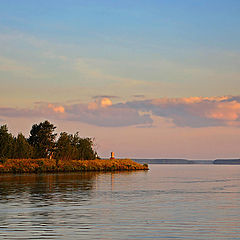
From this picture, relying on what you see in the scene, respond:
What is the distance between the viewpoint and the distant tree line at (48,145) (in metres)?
112

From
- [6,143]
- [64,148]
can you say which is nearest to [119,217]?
[6,143]

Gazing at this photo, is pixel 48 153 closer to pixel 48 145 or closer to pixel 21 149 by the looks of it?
pixel 48 145

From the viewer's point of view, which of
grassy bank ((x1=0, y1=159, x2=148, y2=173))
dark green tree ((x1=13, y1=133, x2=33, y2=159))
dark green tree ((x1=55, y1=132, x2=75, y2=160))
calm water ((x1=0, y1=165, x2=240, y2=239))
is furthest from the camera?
dark green tree ((x1=55, y1=132, x2=75, y2=160))

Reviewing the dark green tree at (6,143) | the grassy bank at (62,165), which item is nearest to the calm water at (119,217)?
the grassy bank at (62,165)

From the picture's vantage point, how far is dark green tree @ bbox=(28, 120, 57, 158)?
124619 millimetres

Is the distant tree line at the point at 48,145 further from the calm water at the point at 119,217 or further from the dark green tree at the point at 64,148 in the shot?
the calm water at the point at 119,217

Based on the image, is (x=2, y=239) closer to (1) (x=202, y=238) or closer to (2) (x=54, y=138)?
(1) (x=202, y=238)

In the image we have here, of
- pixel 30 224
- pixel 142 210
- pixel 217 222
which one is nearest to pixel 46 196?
pixel 142 210

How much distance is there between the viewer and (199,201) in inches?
1563

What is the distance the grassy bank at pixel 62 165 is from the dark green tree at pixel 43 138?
8548 mm

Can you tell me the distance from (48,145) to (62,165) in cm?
1283

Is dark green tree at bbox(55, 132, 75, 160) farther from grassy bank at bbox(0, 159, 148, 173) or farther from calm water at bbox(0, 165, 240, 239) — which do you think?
calm water at bbox(0, 165, 240, 239)

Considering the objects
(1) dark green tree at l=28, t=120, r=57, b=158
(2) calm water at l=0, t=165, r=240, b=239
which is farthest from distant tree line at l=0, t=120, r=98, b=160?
(2) calm water at l=0, t=165, r=240, b=239

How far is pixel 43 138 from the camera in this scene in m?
126
